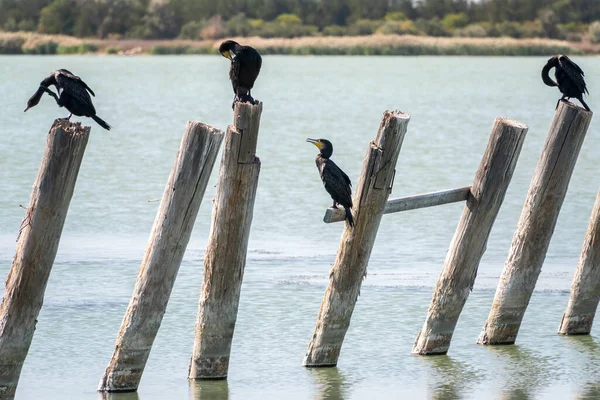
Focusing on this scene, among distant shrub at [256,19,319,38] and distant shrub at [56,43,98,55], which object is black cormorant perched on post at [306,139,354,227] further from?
distant shrub at [56,43,98,55]

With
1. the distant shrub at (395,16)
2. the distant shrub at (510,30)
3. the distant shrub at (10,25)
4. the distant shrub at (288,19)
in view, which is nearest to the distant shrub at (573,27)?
the distant shrub at (510,30)

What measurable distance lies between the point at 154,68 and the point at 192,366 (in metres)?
64.7

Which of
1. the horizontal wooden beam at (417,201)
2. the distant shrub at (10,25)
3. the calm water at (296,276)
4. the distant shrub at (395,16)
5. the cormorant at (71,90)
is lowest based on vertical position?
the distant shrub at (10,25)

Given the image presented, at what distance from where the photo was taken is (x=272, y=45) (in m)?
72.2

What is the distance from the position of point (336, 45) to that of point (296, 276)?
208 feet

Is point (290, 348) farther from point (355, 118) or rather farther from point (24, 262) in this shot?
point (355, 118)

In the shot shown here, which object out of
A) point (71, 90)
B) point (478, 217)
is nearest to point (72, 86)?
point (71, 90)

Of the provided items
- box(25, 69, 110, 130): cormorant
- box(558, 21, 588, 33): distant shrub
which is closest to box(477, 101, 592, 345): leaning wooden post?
box(25, 69, 110, 130): cormorant

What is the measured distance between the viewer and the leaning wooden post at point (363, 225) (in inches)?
311

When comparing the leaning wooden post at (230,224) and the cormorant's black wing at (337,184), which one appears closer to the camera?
the leaning wooden post at (230,224)

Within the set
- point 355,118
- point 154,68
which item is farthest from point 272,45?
point 355,118

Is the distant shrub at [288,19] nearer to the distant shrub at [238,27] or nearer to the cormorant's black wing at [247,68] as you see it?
the distant shrub at [238,27]

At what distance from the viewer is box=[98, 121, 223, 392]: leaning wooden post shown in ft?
23.8

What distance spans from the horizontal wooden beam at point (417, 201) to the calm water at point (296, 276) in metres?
1.15
